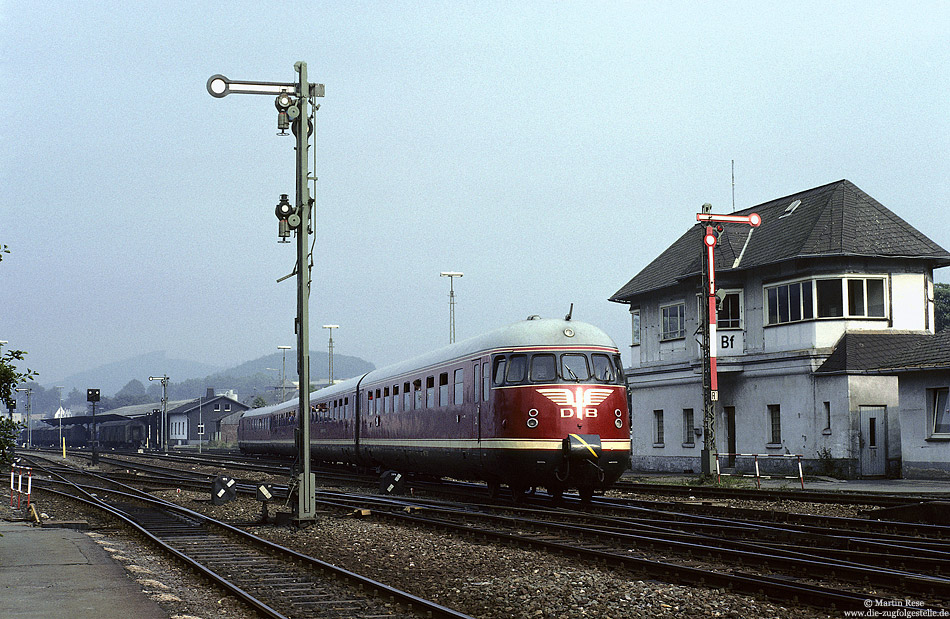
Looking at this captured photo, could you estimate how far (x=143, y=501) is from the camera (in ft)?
Answer: 79.6

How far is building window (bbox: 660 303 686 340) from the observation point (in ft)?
127

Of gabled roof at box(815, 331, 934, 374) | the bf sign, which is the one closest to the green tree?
the bf sign

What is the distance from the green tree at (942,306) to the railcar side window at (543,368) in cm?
5031

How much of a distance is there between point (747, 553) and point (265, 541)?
268 inches

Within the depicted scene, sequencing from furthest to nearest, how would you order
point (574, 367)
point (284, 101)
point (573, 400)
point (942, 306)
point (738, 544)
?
point (942, 306) < point (574, 367) < point (573, 400) < point (284, 101) < point (738, 544)

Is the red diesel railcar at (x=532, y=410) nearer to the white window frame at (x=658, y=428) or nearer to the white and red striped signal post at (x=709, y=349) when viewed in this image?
the white and red striped signal post at (x=709, y=349)

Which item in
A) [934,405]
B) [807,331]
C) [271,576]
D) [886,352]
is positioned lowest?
[271,576]

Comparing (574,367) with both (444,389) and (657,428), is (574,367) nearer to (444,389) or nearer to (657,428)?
(444,389)

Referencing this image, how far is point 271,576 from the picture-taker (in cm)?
1195

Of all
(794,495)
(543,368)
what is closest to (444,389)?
(543,368)

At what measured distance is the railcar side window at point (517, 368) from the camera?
736 inches

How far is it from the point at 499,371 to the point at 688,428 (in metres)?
20.9

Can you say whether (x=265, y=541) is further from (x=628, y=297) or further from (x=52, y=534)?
(x=628, y=297)

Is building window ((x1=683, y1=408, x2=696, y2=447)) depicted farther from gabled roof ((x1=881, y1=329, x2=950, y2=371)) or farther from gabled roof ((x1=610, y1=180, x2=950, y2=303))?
gabled roof ((x1=881, y1=329, x2=950, y2=371))
